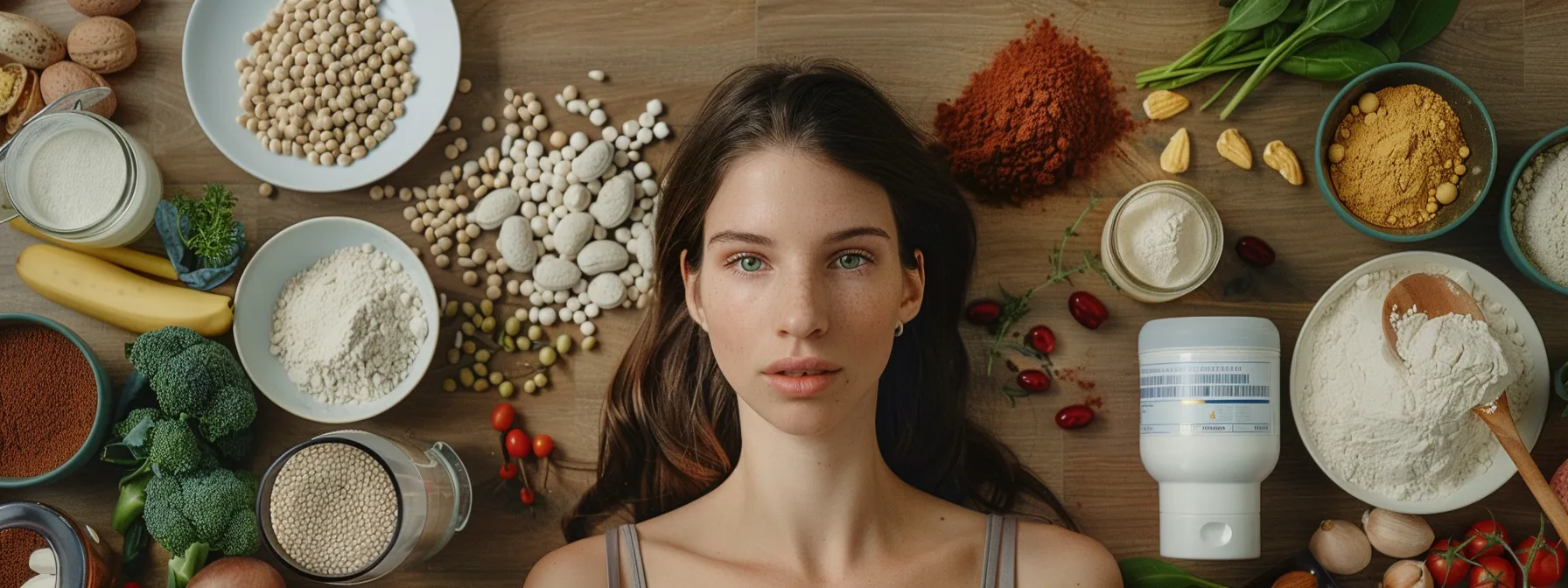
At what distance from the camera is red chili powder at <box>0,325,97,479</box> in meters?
1.70

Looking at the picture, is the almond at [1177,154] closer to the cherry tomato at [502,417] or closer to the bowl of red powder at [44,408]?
the cherry tomato at [502,417]

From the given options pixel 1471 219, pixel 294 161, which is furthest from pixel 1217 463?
pixel 294 161

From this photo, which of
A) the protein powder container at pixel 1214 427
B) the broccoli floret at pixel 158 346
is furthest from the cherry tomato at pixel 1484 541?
the broccoli floret at pixel 158 346

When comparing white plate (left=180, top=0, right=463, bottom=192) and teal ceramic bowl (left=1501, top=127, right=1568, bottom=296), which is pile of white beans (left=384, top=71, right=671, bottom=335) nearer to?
white plate (left=180, top=0, right=463, bottom=192)

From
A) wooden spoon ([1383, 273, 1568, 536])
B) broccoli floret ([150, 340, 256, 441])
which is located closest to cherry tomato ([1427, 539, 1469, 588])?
wooden spoon ([1383, 273, 1568, 536])

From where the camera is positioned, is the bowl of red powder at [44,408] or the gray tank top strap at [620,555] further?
the bowl of red powder at [44,408]

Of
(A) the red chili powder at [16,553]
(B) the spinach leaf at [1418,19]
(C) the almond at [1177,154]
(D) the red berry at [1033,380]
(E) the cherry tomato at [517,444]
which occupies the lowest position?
(A) the red chili powder at [16,553]

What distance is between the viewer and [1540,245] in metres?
1.71

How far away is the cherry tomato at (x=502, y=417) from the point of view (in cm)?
175

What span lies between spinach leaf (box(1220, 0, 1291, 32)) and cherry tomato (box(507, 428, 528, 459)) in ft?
4.66

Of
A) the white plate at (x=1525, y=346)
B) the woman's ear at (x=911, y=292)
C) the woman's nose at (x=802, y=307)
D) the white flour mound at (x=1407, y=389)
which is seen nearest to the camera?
the woman's nose at (x=802, y=307)

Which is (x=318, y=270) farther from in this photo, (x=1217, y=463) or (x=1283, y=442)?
(x=1283, y=442)

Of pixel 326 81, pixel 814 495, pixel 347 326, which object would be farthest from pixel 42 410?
pixel 814 495

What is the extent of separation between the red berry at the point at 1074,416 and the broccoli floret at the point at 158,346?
147 cm
